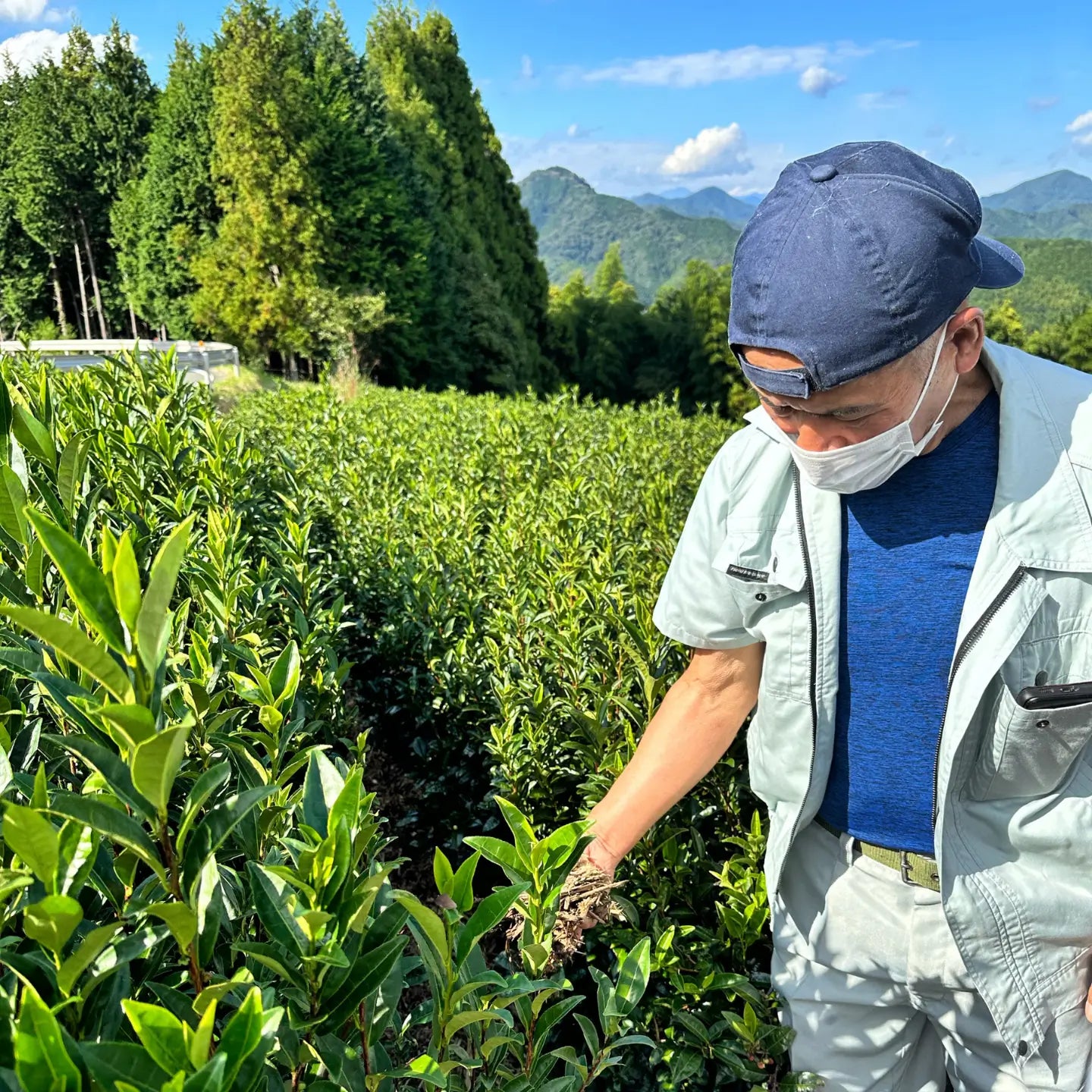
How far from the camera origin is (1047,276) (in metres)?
101

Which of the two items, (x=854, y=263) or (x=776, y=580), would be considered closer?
(x=854, y=263)

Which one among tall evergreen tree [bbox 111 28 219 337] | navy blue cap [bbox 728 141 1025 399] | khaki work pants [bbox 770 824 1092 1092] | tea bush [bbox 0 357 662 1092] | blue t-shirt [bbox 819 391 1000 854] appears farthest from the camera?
tall evergreen tree [bbox 111 28 219 337]

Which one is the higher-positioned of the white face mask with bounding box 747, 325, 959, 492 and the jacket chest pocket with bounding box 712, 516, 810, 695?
the white face mask with bounding box 747, 325, 959, 492

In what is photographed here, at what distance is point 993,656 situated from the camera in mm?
1612

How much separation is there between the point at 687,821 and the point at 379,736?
6.00ft

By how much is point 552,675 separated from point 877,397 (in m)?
1.60

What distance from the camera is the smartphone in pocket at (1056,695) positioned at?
5.23 feet

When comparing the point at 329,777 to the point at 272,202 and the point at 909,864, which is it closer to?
the point at 909,864

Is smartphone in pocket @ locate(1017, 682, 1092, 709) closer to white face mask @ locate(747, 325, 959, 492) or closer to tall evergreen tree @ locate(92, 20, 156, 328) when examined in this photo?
white face mask @ locate(747, 325, 959, 492)

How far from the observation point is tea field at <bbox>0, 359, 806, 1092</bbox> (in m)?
0.80

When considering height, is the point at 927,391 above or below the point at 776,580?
above

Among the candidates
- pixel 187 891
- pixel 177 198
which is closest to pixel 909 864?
pixel 187 891

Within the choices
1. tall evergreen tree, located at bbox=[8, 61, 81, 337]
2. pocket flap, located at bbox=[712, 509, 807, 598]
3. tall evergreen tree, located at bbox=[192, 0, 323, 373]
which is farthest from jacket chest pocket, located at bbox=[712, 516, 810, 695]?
tall evergreen tree, located at bbox=[8, 61, 81, 337]

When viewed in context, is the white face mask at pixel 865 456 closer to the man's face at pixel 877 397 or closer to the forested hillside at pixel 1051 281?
Answer: the man's face at pixel 877 397
